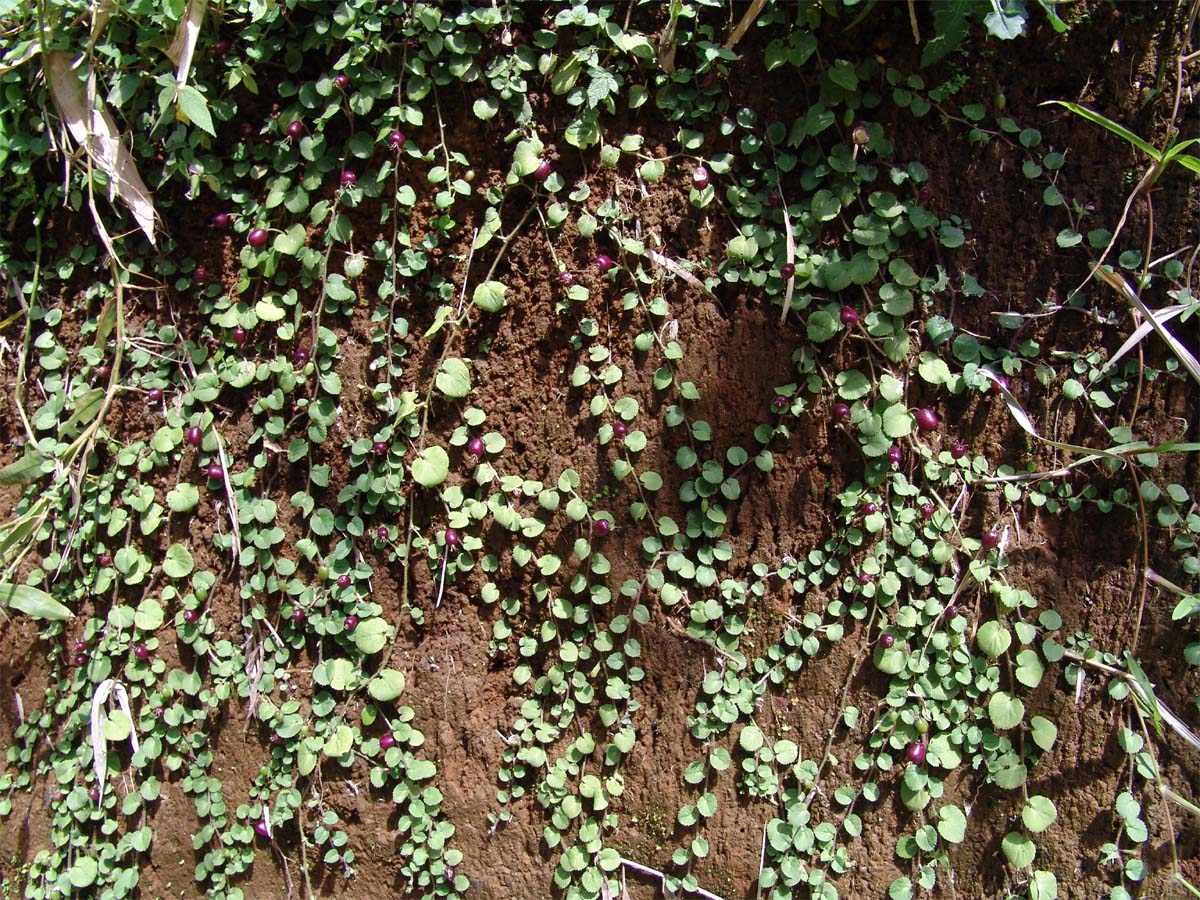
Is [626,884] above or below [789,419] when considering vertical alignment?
below

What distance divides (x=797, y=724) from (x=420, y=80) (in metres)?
2.10

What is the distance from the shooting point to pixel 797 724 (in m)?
2.21

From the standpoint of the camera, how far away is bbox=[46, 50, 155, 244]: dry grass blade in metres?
2.26

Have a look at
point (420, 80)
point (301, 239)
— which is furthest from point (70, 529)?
point (420, 80)

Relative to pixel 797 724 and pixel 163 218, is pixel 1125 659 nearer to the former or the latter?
pixel 797 724

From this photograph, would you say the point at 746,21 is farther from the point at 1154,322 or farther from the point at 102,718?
the point at 102,718

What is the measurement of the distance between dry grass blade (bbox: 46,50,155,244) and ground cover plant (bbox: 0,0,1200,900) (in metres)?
0.02

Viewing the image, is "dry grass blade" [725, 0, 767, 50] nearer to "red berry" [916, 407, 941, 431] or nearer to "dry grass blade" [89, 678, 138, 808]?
"red berry" [916, 407, 941, 431]

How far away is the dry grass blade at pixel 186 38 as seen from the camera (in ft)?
6.81

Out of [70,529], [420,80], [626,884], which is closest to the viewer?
[420,80]

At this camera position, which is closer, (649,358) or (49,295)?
(649,358)

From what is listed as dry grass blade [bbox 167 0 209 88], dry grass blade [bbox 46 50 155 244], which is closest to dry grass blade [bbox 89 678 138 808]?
dry grass blade [bbox 46 50 155 244]

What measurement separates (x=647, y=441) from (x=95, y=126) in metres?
1.88

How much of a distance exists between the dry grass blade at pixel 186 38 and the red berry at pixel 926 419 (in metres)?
2.22
